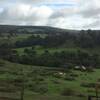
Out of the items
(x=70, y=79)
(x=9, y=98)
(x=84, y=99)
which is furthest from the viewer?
(x=70, y=79)

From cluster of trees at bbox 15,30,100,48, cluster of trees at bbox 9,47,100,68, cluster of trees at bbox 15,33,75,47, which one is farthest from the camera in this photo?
cluster of trees at bbox 15,33,75,47

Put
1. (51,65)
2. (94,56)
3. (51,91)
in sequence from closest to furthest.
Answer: (51,91), (51,65), (94,56)

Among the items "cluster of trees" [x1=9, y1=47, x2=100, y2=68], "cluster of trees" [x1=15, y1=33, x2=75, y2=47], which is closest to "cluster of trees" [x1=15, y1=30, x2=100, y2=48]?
"cluster of trees" [x1=15, y1=33, x2=75, y2=47]

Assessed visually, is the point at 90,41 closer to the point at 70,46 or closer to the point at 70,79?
the point at 70,46

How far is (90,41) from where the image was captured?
11550cm

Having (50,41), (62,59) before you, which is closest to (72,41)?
(50,41)

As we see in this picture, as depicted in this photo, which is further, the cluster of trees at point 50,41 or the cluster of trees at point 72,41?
the cluster of trees at point 50,41

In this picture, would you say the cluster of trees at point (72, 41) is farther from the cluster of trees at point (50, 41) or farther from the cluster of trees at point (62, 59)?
the cluster of trees at point (62, 59)

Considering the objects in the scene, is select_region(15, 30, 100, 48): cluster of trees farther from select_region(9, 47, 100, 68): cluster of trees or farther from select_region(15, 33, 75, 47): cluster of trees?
select_region(9, 47, 100, 68): cluster of trees

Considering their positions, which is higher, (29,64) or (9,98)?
(9,98)

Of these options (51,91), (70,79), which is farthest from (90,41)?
(51,91)

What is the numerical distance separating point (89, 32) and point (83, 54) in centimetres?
3370

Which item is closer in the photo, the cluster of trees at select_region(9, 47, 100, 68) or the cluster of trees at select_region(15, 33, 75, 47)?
the cluster of trees at select_region(9, 47, 100, 68)

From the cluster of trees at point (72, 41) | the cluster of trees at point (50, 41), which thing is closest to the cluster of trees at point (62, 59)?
the cluster of trees at point (72, 41)
